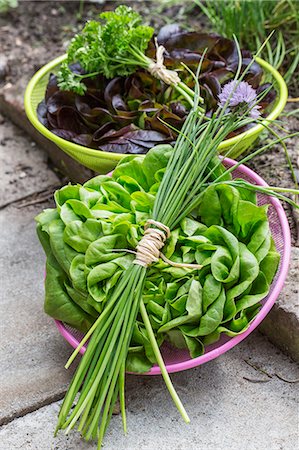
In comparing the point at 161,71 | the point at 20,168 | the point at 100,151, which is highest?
the point at 161,71

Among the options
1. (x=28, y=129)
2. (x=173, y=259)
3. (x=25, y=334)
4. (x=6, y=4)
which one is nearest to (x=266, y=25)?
(x=28, y=129)

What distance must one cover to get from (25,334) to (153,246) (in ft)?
1.81

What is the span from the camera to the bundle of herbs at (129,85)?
1.91 m

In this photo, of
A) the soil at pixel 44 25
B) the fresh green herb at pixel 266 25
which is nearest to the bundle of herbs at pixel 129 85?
the fresh green herb at pixel 266 25

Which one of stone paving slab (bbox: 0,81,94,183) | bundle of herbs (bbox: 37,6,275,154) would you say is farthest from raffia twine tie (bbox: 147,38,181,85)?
stone paving slab (bbox: 0,81,94,183)

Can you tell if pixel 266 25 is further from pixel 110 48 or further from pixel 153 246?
pixel 153 246

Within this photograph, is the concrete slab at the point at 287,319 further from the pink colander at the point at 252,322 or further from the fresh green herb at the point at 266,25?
the fresh green herb at the point at 266,25

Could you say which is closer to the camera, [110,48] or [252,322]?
[252,322]

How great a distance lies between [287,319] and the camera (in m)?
1.72

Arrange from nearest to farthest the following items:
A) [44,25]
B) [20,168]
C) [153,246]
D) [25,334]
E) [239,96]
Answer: [153,246], [239,96], [25,334], [20,168], [44,25]

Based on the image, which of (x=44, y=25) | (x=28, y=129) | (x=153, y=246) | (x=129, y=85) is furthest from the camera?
(x=44, y=25)

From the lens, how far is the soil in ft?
9.41

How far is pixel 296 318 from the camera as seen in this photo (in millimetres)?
1694

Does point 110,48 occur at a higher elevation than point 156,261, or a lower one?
higher
